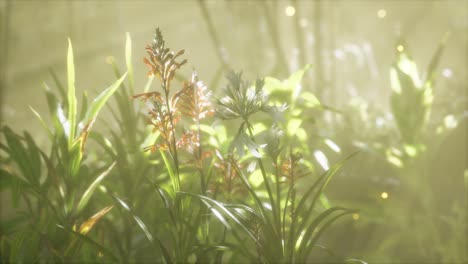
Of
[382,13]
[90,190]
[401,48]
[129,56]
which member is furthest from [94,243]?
[382,13]

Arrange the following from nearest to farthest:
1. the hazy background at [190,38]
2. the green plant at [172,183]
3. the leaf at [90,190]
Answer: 1. the green plant at [172,183]
2. the leaf at [90,190]
3. the hazy background at [190,38]

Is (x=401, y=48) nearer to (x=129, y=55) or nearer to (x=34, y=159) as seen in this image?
(x=129, y=55)

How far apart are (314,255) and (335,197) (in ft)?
1.29

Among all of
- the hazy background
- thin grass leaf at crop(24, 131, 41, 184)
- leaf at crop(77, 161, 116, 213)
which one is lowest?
leaf at crop(77, 161, 116, 213)

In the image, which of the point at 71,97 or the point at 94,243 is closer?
the point at 94,243

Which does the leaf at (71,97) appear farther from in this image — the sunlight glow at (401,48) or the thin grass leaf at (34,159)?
the sunlight glow at (401,48)

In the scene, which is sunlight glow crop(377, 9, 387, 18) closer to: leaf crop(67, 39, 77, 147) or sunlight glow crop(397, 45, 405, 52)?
sunlight glow crop(397, 45, 405, 52)

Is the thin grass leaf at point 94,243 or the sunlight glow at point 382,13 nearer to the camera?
the thin grass leaf at point 94,243

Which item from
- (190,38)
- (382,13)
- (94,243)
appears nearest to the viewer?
(94,243)

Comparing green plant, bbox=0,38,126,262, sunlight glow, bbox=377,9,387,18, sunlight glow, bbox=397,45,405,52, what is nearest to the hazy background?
sunlight glow, bbox=377,9,387,18

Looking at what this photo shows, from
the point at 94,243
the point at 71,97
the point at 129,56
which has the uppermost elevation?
the point at 129,56

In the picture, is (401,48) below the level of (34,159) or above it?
above

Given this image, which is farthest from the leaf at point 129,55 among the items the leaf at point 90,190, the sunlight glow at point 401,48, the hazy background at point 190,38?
the hazy background at point 190,38

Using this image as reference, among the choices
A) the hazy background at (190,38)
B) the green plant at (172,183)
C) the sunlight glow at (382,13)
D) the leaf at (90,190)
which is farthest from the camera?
the sunlight glow at (382,13)
